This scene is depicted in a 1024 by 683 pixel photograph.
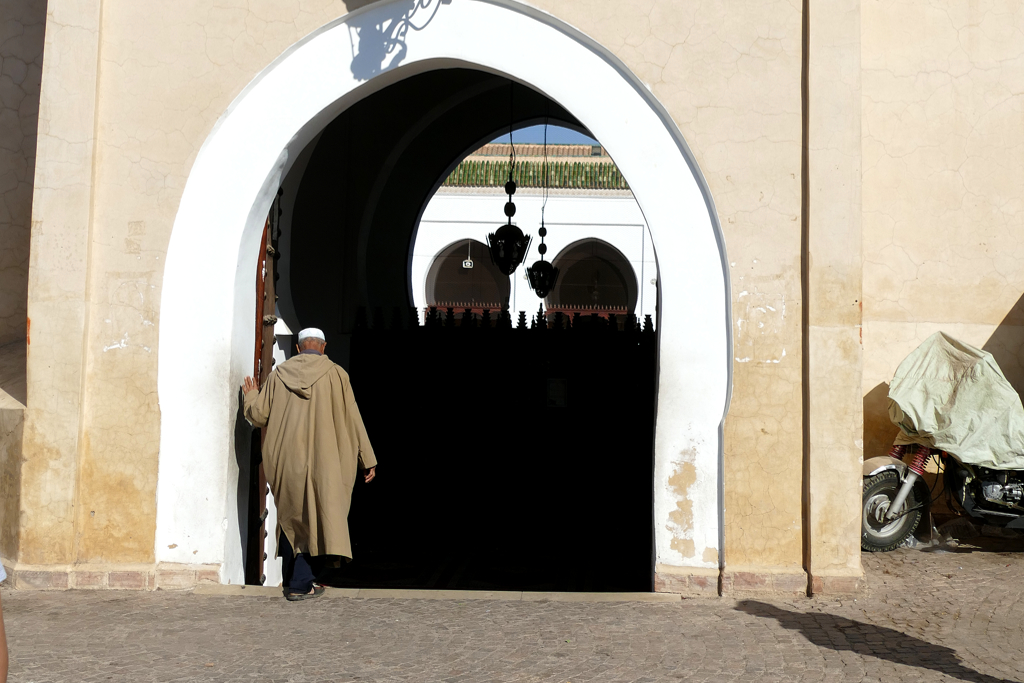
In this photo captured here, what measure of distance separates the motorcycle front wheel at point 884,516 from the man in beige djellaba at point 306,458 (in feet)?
10.2

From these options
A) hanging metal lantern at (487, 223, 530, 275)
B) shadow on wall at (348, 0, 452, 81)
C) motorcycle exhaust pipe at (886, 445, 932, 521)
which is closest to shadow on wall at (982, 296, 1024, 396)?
motorcycle exhaust pipe at (886, 445, 932, 521)

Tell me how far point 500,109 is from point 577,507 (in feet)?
15.5

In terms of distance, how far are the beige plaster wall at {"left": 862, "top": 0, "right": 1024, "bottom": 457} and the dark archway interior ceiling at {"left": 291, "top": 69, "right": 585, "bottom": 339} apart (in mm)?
3531

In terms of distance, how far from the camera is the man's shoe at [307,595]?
4918 mm

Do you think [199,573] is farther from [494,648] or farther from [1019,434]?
[1019,434]

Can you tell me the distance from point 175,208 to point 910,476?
4.62 m

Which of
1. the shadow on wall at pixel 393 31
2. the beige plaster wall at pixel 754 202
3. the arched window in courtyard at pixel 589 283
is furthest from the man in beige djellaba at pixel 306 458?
the arched window in courtyard at pixel 589 283

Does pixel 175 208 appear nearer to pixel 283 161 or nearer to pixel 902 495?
pixel 283 161

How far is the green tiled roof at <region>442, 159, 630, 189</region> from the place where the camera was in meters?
29.6

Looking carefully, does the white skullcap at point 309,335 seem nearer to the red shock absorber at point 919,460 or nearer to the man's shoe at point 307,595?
the man's shoe at point 307,595

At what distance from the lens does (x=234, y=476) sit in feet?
17.3

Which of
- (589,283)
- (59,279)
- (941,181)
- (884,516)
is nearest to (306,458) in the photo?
(59,279)

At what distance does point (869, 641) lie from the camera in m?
4.19

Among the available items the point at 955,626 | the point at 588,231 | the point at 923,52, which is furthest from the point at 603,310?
the point at 955,626
